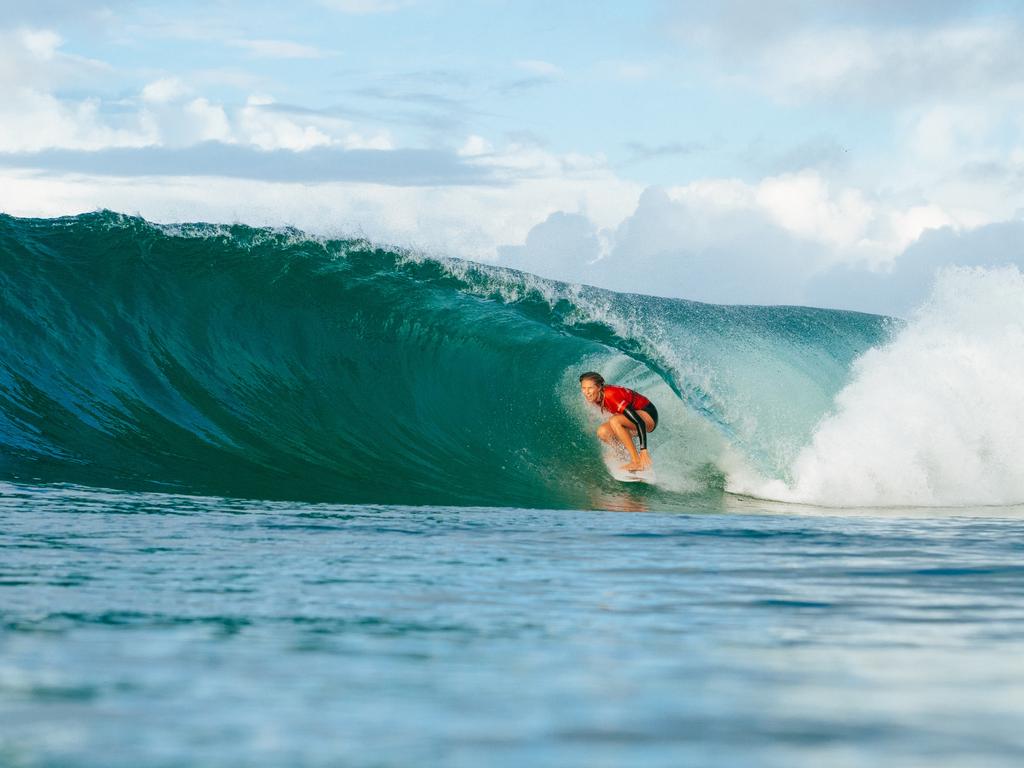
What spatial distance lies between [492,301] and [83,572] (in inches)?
346

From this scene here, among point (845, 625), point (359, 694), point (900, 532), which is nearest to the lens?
point (359, 694)

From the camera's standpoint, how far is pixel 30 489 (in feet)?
25.4

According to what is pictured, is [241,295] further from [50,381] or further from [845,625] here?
[845,625]

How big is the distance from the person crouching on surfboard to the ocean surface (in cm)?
34

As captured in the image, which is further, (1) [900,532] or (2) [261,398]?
(2) [261,398]

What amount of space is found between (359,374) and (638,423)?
3.23 m

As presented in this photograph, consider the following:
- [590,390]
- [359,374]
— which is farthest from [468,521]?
[359,374]

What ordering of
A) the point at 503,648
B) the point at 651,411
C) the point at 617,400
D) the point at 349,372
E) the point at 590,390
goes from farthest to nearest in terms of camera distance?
the point at 349,372, the point at 651,411, the point at 617,400, the point at 590,390, the point at 503,648

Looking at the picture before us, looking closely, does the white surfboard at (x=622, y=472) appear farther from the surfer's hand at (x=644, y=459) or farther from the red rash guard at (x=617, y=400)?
the red rash guard at (x=617, y=400)

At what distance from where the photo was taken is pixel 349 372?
448 inches

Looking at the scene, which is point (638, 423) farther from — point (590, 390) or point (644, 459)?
point (590, 390)

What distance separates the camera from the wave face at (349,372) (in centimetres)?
925

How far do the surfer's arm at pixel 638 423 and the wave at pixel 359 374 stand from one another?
1.21 ft

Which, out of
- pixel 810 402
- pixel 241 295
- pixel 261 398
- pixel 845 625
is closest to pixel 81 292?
pixel 241 295
